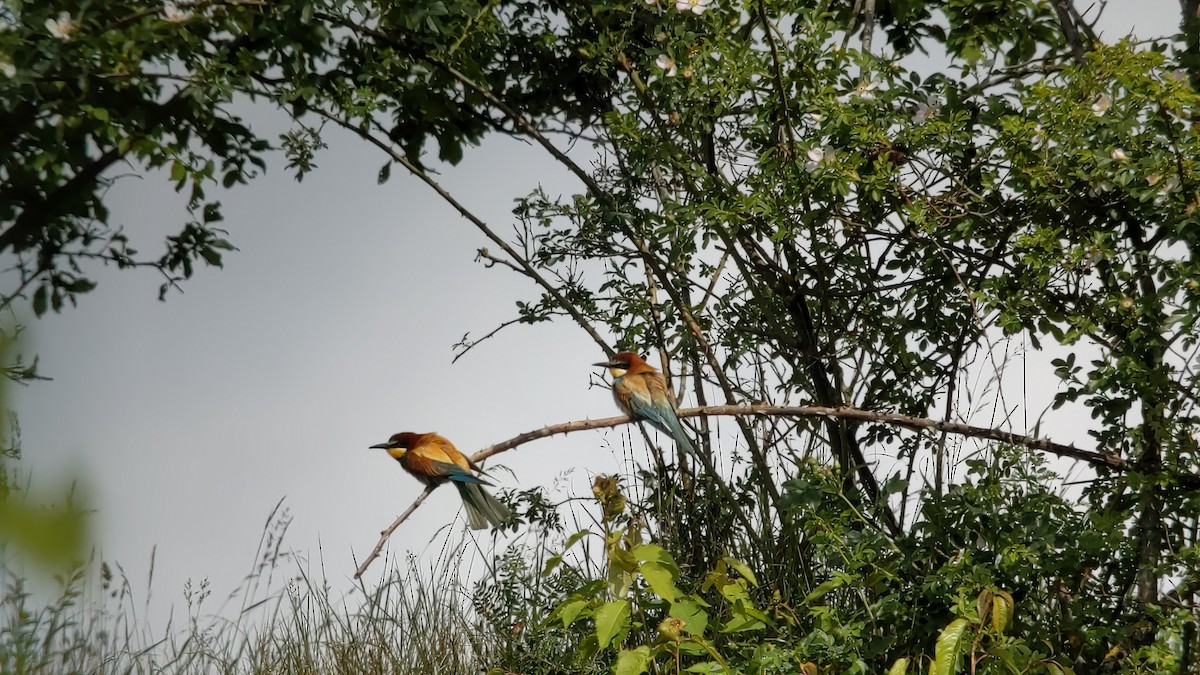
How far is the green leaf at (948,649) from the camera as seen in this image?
228cm

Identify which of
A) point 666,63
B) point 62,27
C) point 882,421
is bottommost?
point 882,421

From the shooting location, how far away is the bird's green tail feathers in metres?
3.45

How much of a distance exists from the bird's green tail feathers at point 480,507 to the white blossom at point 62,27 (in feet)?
5.16

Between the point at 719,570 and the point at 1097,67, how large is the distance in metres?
1.50

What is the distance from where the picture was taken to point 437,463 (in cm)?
319

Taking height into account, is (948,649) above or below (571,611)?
below

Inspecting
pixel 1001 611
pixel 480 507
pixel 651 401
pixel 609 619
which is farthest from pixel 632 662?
pixel 480 507

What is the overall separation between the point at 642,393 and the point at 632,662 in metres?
0.96

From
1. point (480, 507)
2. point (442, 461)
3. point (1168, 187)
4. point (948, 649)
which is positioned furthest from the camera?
point (480, 507)

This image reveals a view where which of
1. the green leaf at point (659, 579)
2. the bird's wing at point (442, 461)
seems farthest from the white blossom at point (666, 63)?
the green leaf at point (659, 579)

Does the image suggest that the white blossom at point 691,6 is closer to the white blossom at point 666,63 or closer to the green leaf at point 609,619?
the white blossom at point 666,63

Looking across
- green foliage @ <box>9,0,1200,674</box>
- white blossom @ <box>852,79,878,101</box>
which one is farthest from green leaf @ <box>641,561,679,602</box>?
white blossom @ <box>852,79,878,101</box>

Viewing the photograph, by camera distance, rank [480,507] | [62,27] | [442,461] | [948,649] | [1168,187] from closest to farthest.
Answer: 1. [948,649]
2. [1168,187]
3. [62,27]
4. [442,461]
5. [480,507]

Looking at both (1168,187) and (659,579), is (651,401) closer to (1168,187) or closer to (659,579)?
(659,579)
